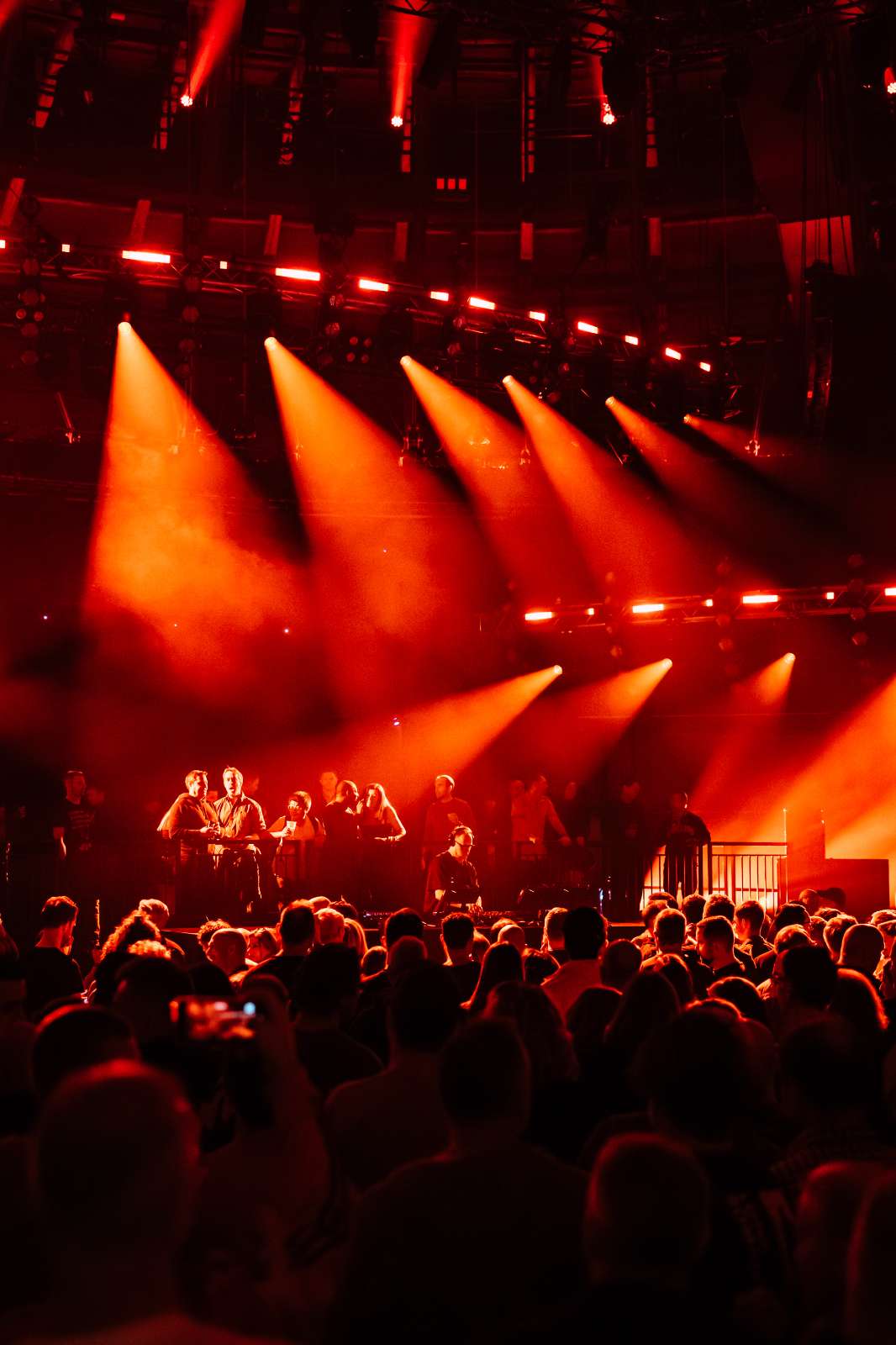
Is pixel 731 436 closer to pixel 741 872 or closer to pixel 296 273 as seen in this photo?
pixel 741 872

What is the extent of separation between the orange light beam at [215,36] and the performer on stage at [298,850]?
821 centimetres

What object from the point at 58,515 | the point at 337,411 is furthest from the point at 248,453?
the point at 58,515

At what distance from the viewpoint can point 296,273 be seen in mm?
14094

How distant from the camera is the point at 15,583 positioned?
1867 centimetres

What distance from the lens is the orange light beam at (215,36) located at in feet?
54.1

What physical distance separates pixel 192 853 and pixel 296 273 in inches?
237

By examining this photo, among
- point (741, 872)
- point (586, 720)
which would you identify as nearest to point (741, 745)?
point (741, 872)

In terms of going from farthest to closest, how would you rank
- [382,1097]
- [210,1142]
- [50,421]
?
[50,421]
[210,1142]
[382,1097]

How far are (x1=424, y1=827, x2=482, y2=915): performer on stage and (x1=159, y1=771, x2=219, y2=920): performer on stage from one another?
253cm

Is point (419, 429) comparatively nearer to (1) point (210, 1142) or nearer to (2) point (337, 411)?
(2) point (337, 411)

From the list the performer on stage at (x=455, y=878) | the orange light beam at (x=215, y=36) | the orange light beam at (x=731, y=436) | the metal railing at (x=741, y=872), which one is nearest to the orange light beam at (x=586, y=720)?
the metal railing at (x=741, y=872)

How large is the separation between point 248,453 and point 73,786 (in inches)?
217

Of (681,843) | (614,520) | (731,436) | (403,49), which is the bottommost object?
(681,843)

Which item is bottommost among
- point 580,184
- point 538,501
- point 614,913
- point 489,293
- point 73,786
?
point 614,913
